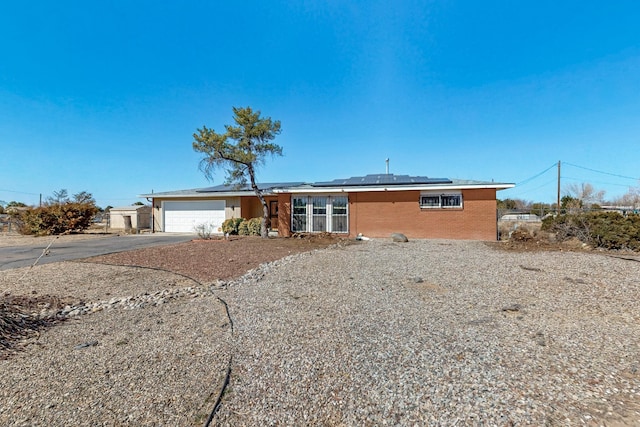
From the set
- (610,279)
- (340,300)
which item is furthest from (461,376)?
(610,279)

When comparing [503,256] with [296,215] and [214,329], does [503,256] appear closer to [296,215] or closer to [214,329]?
[214,329]

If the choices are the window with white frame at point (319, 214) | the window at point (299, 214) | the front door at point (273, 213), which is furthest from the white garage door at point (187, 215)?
the window with white frame at point (319, 214)

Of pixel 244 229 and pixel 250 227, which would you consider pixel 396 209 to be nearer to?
pixel 250 227

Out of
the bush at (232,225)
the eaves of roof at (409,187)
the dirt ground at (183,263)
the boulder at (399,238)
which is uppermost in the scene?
the eaves of roof at (409,187)

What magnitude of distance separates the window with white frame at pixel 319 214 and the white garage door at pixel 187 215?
717cm

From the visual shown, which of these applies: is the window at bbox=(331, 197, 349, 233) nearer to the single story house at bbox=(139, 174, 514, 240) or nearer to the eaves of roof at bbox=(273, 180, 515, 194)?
the single story house at bbox=(139, 174, 514, 240)

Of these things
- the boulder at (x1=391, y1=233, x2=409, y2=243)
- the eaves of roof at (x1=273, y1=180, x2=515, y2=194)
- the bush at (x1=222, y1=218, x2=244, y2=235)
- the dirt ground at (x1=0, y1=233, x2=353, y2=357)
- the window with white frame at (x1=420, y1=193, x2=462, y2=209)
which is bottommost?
the dirt ground at (x1=0, y1=233, x2=353, y2=357)

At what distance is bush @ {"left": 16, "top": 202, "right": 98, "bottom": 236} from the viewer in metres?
18.5

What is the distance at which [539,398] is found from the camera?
237 cm

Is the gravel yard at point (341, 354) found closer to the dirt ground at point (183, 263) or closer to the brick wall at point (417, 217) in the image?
the dirt ground at point (183, 263)

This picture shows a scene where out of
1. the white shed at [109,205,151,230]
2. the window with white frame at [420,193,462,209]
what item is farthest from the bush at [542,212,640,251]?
the white shed at [109,205,151,230]

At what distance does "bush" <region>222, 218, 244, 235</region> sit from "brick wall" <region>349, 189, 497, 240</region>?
7.01m

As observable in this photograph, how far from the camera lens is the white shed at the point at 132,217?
80.4 feet

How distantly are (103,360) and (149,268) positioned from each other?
5.47 meters
